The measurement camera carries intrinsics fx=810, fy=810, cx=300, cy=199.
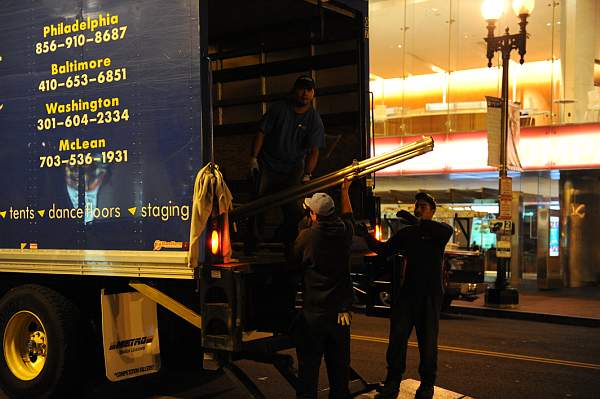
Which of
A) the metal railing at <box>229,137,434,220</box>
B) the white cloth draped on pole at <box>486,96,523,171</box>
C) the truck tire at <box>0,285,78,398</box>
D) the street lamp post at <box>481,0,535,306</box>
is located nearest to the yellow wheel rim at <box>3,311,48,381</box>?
the truck tire at <box>0,285,78,398</box>

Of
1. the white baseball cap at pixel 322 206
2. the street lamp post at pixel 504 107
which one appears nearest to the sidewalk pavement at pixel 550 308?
the street lamp post at pixel 504 107

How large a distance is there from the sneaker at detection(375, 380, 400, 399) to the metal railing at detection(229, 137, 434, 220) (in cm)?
190

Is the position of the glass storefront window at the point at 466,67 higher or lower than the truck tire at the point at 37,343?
higher

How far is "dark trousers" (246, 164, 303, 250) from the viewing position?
311 inches

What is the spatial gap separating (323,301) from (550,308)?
429 inches

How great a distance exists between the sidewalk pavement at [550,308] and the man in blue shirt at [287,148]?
8309 millimetres

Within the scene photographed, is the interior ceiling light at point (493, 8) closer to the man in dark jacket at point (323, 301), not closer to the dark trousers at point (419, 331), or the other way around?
the dark trousers at point (419, 331)

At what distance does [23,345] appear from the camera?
284 inches

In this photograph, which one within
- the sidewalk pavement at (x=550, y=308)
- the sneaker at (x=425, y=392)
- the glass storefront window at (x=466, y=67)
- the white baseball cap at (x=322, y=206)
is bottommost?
the sidewalk pavement at (x=550, y=308)

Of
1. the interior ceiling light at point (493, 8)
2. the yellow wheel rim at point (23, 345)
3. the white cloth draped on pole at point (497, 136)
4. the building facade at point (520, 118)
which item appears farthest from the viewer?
the building facade at point (520, 118)

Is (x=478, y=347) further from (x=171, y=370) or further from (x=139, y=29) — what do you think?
(x=139, y=29)

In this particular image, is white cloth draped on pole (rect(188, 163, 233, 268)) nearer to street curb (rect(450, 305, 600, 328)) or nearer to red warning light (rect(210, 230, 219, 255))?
red warning light (rect(210, 230, 219, 255))

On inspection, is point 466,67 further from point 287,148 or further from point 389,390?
point 389,390

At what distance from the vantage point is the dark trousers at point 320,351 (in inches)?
243
